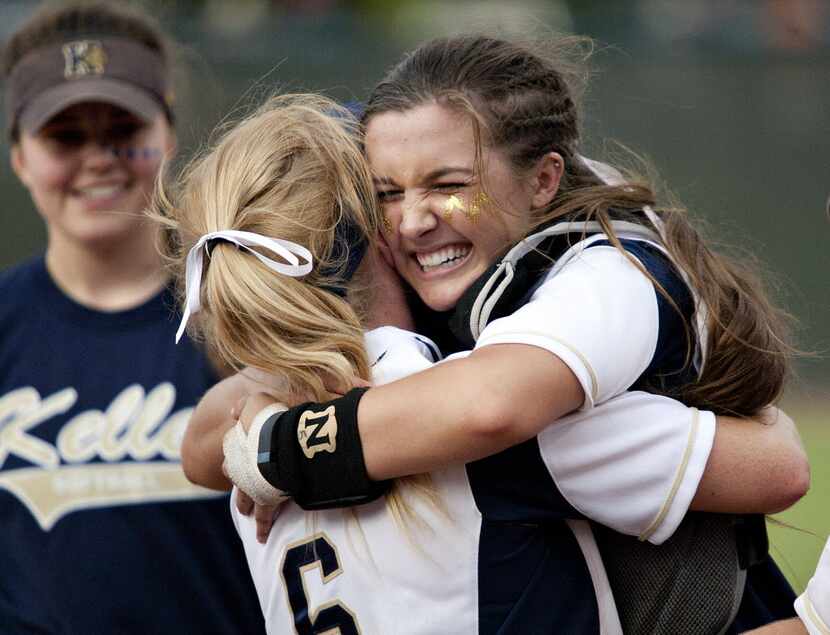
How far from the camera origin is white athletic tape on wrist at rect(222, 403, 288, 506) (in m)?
1.72

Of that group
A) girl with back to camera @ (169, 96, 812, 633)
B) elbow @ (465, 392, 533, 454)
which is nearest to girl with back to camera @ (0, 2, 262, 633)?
girl with back to camera @ (169, 96, 812, 633)

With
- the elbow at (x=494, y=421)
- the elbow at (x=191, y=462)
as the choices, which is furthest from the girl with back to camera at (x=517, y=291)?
the elbow at (x=191, y=462)

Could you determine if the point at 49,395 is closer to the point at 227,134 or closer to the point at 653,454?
the point at 227,134

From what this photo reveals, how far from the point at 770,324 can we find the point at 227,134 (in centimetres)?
98

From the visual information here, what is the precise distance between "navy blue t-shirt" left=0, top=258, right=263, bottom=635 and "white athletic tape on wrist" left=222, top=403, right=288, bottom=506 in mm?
1055

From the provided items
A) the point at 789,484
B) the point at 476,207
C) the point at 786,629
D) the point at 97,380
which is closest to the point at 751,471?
the point at 789,484

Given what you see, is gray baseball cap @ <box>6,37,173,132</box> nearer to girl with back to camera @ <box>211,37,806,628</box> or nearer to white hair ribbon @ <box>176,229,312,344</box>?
girl with back to camera @ <box>211,37,806,628</box>

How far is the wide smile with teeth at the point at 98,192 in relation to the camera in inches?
123

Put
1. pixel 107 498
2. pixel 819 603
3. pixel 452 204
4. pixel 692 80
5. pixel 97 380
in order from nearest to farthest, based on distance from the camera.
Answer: pixel 819 603 → pixel 452 204 → pixel 107 498 → pixel 97 380 → pixel 692 80

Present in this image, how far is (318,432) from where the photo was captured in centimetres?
167

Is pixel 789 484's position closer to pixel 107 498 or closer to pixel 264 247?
pixel 264 247

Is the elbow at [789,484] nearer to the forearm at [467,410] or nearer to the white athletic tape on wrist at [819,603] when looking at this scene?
the white athletic tape on wrist at [819,603]

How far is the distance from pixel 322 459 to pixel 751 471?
0.65m

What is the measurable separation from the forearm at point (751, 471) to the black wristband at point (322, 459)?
48cm
